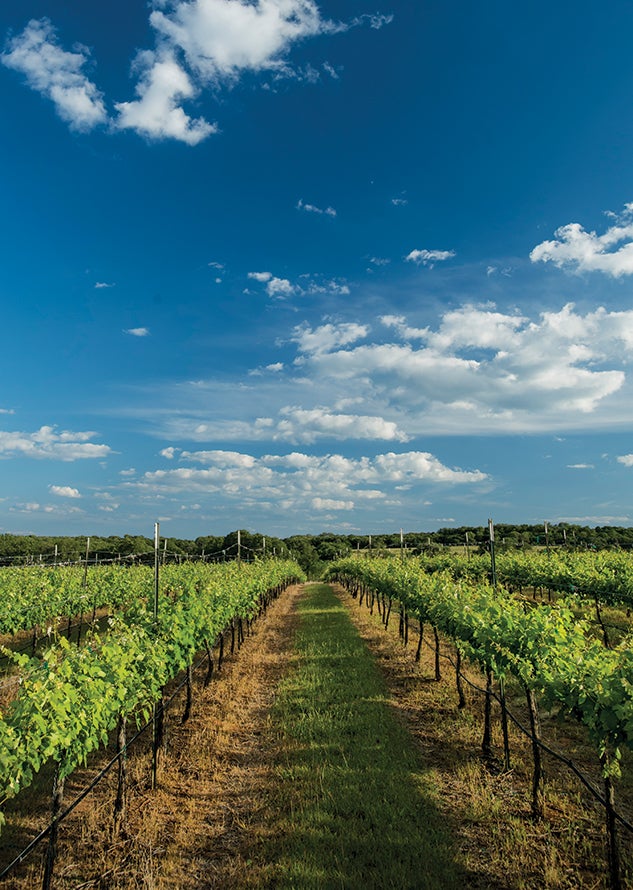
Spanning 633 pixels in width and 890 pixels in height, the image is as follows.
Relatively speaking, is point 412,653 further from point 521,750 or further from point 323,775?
point 323,775

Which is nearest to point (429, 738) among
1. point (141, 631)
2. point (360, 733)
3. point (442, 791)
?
point (360, 733)

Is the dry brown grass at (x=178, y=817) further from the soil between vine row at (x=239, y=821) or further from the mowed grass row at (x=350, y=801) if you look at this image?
the mowed grass row at (x=350, y=801)

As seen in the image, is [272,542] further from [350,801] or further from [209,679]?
[350,801]

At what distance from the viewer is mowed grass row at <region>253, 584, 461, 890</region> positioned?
19.3 ft

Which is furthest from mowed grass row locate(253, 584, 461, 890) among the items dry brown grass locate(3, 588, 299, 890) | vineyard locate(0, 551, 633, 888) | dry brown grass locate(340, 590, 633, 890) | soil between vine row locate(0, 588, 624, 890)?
vineyard locate(0, 551, 633, 888)

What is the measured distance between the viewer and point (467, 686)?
13.2m

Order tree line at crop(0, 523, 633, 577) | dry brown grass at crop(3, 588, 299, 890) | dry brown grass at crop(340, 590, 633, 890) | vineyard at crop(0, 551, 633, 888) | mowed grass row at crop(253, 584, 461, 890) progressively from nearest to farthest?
vineyard at crop(0, 551, 633, 888)
mowed grass row at crop(253, 584, 461, 890)
dry brown grass at crop(340, 590, 633, 890)
dry brown grass at crop(3, 588, 299, 890)
tree line at crop(0, 523, 633, 577)

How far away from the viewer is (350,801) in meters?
7.35

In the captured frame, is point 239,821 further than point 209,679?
No

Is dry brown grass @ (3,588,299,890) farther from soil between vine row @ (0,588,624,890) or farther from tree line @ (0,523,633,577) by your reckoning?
tree line @ (0,523,633,577)


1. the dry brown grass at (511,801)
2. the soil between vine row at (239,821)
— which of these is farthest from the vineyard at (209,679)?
the soil between vine row at (239,821)

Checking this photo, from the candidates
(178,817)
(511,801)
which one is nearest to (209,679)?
(178,817)

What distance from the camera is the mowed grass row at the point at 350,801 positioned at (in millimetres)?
5887

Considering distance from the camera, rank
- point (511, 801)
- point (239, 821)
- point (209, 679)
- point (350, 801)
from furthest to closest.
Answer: point (209, 679)
point (511, 801)
point (350, 801)
point (239, 821)
